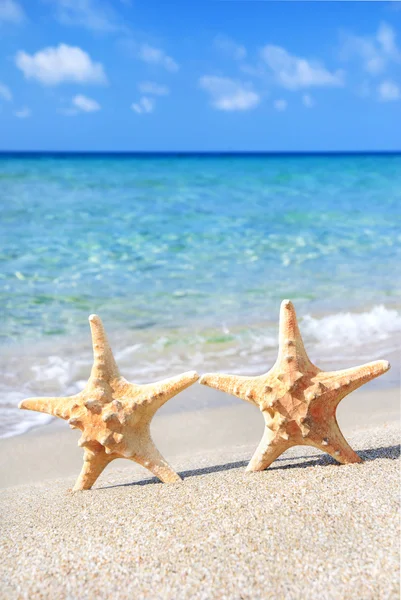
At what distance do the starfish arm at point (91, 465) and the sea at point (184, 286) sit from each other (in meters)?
1.48

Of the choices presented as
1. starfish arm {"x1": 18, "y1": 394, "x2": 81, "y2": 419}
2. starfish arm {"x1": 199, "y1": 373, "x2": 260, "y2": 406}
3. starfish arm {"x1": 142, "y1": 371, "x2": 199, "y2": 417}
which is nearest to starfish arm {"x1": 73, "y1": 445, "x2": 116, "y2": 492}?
starfish arm {"x1": 18, "y1": 394, "x2": 81, "y2": 419}

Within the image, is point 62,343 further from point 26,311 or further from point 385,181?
point 385,181

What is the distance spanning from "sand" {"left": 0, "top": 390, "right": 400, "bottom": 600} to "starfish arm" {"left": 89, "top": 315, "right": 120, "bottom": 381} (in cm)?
61

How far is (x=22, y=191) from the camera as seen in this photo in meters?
21.4

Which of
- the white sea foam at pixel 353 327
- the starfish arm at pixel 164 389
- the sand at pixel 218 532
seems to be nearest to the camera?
the sand at pixel 218 532

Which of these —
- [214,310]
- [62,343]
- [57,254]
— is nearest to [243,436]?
A: [62,343]

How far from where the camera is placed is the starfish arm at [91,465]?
336 cm

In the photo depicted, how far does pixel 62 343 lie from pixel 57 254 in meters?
4.82

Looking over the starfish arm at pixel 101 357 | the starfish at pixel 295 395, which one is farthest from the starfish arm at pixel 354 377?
the starfish arm at pixel 101 357

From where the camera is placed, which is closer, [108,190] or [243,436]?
[243,436]

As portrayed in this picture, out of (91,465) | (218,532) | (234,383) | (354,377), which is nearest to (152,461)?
(91,465)

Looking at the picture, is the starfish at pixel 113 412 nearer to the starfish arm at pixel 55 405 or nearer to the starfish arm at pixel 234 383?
the starfish arm at pixel 55 405

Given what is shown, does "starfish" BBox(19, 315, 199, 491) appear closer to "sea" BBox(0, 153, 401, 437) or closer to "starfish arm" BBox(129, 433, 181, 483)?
"starfish arm" BBox(129, 433, 181, 483)

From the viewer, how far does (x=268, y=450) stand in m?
3.34
